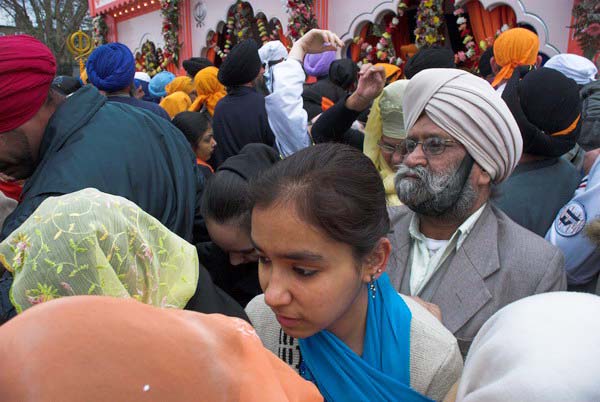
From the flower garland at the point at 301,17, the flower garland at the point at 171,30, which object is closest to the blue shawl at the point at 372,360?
the flower garland at the point at 301,17

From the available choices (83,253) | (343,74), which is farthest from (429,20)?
(83,253)

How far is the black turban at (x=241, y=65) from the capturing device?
12.7ft

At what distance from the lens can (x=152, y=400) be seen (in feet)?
1.83

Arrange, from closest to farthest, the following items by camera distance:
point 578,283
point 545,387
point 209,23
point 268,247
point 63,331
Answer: point 63,331 < point 545,387 < point 268,247 < point 578,283 < point 209,23

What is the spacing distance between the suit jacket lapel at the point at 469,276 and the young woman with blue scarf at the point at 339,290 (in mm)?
233

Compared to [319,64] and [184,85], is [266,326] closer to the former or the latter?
[184,85]

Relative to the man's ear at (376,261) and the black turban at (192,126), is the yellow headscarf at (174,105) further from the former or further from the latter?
the man's ear at (376,261)

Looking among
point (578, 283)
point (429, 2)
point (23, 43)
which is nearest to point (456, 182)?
point (578, 283)

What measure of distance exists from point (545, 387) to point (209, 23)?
13.2 metres

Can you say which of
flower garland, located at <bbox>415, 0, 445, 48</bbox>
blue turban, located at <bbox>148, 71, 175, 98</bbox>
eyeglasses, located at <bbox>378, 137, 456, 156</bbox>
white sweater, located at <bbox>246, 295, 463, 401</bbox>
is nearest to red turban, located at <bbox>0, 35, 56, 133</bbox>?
white sweater, located at <bbox>246, 295, 463, 401</bbox>

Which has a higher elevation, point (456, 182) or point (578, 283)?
point (456, 182)

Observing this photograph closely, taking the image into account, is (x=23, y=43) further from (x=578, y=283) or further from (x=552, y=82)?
(x=578, y=283)

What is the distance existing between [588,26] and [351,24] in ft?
14.4

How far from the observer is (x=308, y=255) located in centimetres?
117
